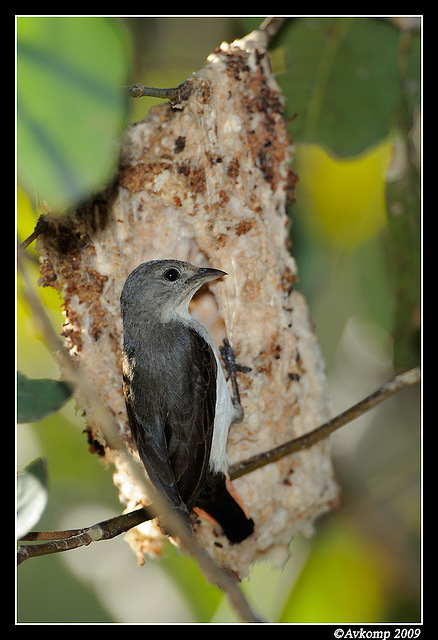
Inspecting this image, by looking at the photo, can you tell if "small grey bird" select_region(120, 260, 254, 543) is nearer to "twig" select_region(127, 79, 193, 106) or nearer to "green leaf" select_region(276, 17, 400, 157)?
"twig" select_region(127, 79, 193, 106)

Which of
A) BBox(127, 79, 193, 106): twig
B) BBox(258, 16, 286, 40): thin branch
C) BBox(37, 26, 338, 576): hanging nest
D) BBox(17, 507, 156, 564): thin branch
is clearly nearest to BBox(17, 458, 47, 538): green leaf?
BBox(17, 507, 156, 564): thin branch

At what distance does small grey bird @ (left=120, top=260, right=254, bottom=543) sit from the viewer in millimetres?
2660

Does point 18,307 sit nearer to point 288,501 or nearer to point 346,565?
Result: point 288,501

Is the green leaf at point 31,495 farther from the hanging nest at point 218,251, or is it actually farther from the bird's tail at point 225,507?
the bird's tail at point 225,507

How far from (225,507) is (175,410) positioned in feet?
1.75

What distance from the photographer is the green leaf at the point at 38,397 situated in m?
2.27

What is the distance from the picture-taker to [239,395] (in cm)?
304

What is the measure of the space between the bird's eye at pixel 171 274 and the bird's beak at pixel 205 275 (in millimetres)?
66

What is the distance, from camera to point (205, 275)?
2.84 m

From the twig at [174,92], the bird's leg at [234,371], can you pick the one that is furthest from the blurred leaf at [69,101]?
the bird's leg at [234,371]

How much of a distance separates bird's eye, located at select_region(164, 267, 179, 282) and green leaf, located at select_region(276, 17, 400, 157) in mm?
1100

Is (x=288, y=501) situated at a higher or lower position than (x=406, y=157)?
lower

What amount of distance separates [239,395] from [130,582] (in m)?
1.05
